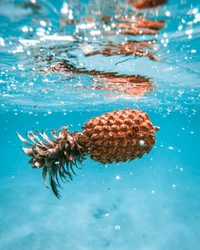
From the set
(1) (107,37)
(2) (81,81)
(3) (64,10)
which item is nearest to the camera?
(3) (64,10)

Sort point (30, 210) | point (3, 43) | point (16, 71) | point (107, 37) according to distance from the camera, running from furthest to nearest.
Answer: point (30, 210)
point (16, 71)
point (3, 43)
point (107, 37)

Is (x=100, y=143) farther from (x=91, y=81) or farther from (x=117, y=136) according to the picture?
(x=91, y=81)

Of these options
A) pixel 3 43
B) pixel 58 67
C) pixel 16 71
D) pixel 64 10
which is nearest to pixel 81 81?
pixel 58 67

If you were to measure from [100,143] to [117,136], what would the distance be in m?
0.37

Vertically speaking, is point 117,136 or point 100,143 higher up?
point 117,136

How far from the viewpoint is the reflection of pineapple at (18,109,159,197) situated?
4203mm

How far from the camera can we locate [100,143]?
4238mm

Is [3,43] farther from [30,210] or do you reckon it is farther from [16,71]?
[30,210]

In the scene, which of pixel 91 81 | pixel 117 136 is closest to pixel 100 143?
pixel 117 136

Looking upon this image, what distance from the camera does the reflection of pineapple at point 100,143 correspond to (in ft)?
13.8

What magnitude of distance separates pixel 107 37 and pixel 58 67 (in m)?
5.06

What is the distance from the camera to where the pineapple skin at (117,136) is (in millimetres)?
4191

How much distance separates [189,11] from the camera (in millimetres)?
7023

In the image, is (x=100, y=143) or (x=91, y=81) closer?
(x=100, y=143)
